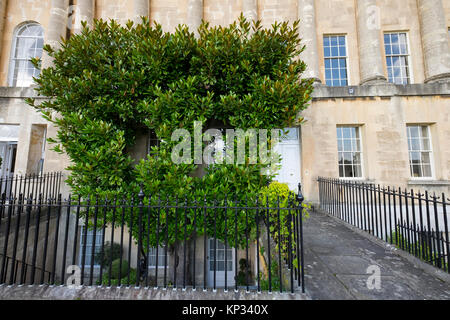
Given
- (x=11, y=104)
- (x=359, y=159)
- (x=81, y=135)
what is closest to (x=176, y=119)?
(x=81, y=135)

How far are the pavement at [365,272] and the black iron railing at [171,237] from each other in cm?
37

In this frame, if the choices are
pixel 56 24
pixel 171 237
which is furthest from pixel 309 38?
pixel 56 24

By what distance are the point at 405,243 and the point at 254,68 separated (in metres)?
5.25

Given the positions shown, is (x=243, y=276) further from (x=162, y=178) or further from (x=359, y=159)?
(x=359, y=159)

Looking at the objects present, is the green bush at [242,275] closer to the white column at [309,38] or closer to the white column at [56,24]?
the white column at [309,38]

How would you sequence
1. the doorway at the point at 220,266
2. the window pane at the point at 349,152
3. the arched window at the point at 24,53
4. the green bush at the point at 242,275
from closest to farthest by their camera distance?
the green bush at the point at 242,275 < the doorway at the point at 220,266 < the window pane at the point at 349,152 < the arched window at the point at 24,53

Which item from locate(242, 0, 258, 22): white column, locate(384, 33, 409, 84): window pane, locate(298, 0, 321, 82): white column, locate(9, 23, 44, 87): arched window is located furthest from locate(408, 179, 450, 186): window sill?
locate(9, 23, 44, 87): arched window

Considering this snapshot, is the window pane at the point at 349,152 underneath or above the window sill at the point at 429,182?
above

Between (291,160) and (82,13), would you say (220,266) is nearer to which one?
(291,160)

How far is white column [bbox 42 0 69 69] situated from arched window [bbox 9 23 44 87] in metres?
1.06

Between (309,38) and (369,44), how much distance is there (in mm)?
2866

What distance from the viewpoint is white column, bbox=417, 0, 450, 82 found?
9.76 meters

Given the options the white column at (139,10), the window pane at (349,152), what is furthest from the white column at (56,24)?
the window pane at (349,152)

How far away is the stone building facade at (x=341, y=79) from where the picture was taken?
932cm
